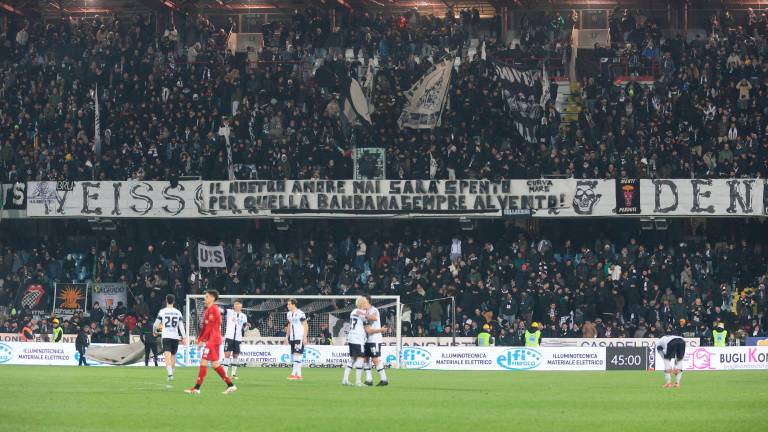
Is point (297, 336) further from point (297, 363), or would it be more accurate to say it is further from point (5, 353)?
point (5, 353)

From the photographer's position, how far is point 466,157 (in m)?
44.6

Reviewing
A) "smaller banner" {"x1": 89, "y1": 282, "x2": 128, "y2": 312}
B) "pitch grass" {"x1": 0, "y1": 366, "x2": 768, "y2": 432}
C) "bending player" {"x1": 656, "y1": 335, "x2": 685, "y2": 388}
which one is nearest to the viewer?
"pitch grass" {"x1": 0, "y1": 366, "x2": 768, "y2": 432}

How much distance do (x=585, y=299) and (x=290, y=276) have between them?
1011cm

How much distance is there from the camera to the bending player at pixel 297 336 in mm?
29375

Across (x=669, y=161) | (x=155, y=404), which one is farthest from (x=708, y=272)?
(x=155, y=404)

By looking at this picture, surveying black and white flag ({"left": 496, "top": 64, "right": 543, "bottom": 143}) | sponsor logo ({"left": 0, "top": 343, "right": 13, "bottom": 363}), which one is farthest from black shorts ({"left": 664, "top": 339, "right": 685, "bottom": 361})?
sponsor logo ({"left": 0, "top": 343, "right": 13, "bottom": 363})

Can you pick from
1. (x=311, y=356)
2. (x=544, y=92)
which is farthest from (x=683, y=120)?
(x=311, y=356)

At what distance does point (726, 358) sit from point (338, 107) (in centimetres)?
1718

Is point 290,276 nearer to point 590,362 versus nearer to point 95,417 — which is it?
point 590,362

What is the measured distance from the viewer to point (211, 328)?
2277 centimetres

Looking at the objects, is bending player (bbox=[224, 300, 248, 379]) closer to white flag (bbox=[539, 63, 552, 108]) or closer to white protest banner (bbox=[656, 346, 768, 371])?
white protest banner (bbox=[656, 346, 768, 371])

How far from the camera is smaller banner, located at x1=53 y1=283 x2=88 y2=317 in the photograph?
45.7m

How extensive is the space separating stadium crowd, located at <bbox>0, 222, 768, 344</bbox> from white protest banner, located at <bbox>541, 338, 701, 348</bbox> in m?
0.51

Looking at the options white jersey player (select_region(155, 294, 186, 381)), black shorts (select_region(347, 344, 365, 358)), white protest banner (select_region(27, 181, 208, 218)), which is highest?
white protest banner (select_region(27, 181, 208, 218))
